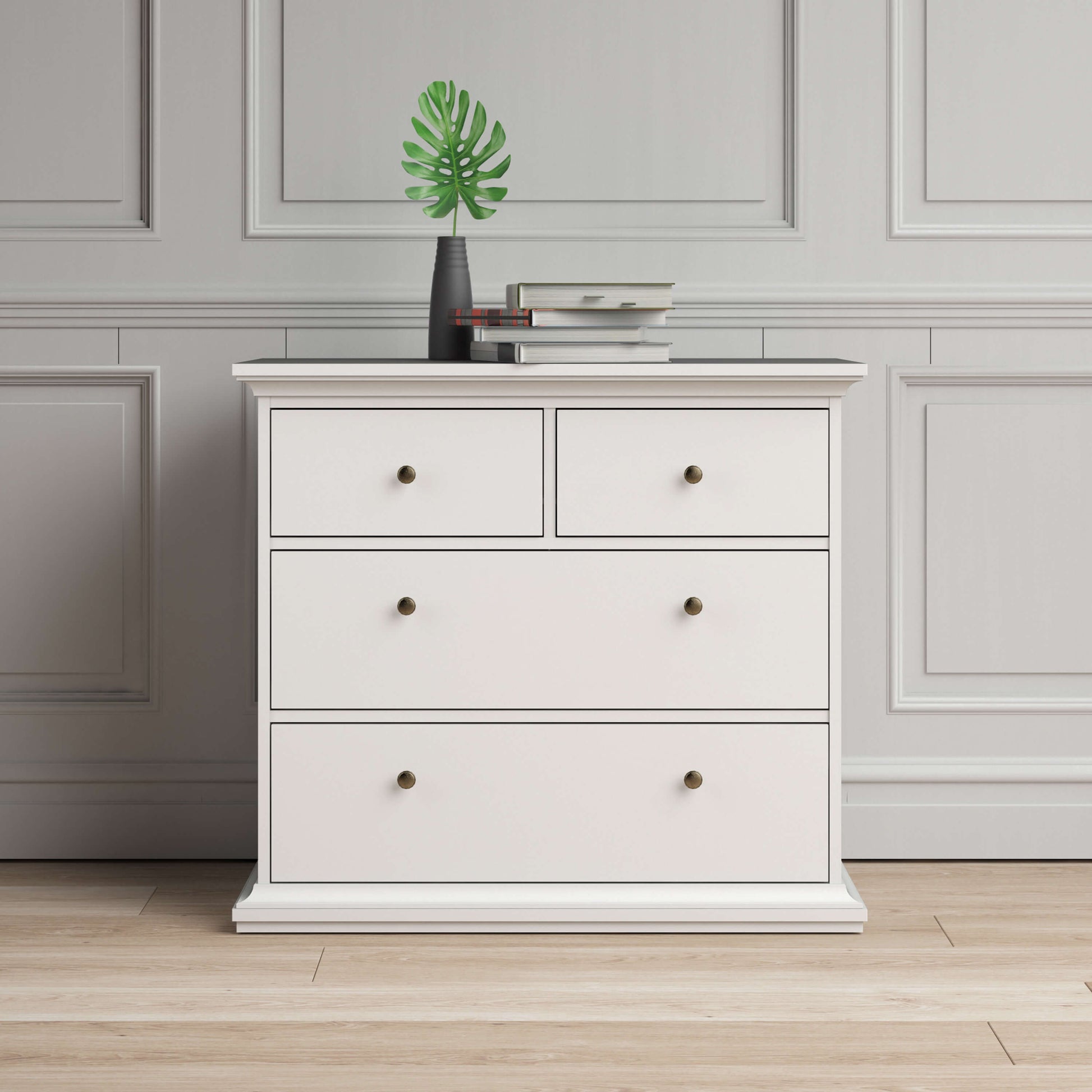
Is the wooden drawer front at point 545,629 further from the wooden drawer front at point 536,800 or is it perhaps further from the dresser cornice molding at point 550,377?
the dresser cornice molding at point 550,377

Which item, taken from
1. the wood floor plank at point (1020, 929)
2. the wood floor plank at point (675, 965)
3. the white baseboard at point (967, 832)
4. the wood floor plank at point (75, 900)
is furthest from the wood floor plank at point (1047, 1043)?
the wood floor plank at point (75, 900)

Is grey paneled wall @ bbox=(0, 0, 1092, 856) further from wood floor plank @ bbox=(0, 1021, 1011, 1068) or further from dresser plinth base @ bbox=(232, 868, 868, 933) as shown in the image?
wood floor plank @ bbox=(0, 1021, 1011, 1068)

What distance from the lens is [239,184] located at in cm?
199

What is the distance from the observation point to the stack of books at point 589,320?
1.63 meters

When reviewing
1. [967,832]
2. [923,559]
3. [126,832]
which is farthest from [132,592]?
[967,832]

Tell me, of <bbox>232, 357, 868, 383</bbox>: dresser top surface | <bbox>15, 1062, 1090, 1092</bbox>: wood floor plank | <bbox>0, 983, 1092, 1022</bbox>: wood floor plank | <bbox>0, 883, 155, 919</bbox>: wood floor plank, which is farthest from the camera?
<bbox>0, 883, 155, 919</bbox>: wood floor plank

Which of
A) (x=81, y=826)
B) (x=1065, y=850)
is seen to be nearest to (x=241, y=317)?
(x=81, y=826)

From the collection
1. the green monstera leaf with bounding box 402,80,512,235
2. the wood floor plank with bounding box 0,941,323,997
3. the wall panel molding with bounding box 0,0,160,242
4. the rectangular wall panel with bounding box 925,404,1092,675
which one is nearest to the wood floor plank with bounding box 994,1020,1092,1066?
the rectangular wall panel with bounding box 925,404,1092,675

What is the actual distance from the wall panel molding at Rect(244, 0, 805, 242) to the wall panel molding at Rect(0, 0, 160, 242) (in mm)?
158

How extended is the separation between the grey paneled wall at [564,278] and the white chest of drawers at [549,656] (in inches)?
16.6

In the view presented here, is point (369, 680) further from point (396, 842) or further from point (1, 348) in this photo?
point (1, 348)

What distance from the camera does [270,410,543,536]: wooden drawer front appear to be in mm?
1616

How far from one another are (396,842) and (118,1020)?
1.33 ft

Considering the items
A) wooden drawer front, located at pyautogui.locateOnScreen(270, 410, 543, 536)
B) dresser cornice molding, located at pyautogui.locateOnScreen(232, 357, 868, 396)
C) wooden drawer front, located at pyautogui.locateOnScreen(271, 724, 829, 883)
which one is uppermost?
dresser cornice molding, located at pyautogui.locateOnScreen(232, 357, 868, 396)
